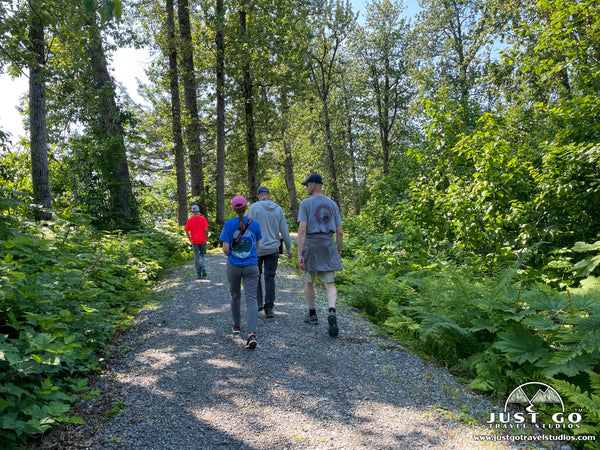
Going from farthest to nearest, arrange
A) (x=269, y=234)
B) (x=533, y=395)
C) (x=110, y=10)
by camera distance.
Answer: (x=269, y=234), (x=533, y=395), (x=110, y=10)

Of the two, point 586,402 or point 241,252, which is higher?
point 241,252

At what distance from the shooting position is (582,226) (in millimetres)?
6160

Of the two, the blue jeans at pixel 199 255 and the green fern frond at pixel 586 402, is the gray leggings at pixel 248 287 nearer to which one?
the green fern frond at pixel 586 402

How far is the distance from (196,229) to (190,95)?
10.4m

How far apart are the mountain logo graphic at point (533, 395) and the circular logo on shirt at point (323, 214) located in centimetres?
332

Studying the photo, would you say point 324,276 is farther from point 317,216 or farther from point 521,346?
point 521,346

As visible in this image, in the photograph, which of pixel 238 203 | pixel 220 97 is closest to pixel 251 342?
pixel 238 203

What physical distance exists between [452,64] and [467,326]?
1011 inches

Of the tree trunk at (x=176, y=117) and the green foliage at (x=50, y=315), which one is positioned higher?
the tree trunk at (x=176, y=117)

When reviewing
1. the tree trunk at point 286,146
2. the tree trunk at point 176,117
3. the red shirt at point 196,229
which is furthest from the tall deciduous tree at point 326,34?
the red shirt at point 196,229

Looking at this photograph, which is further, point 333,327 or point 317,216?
point 317,216

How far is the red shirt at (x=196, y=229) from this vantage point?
9.90 metres

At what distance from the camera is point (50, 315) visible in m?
3.99

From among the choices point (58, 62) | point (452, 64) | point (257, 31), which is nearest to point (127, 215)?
point (58, 62)
